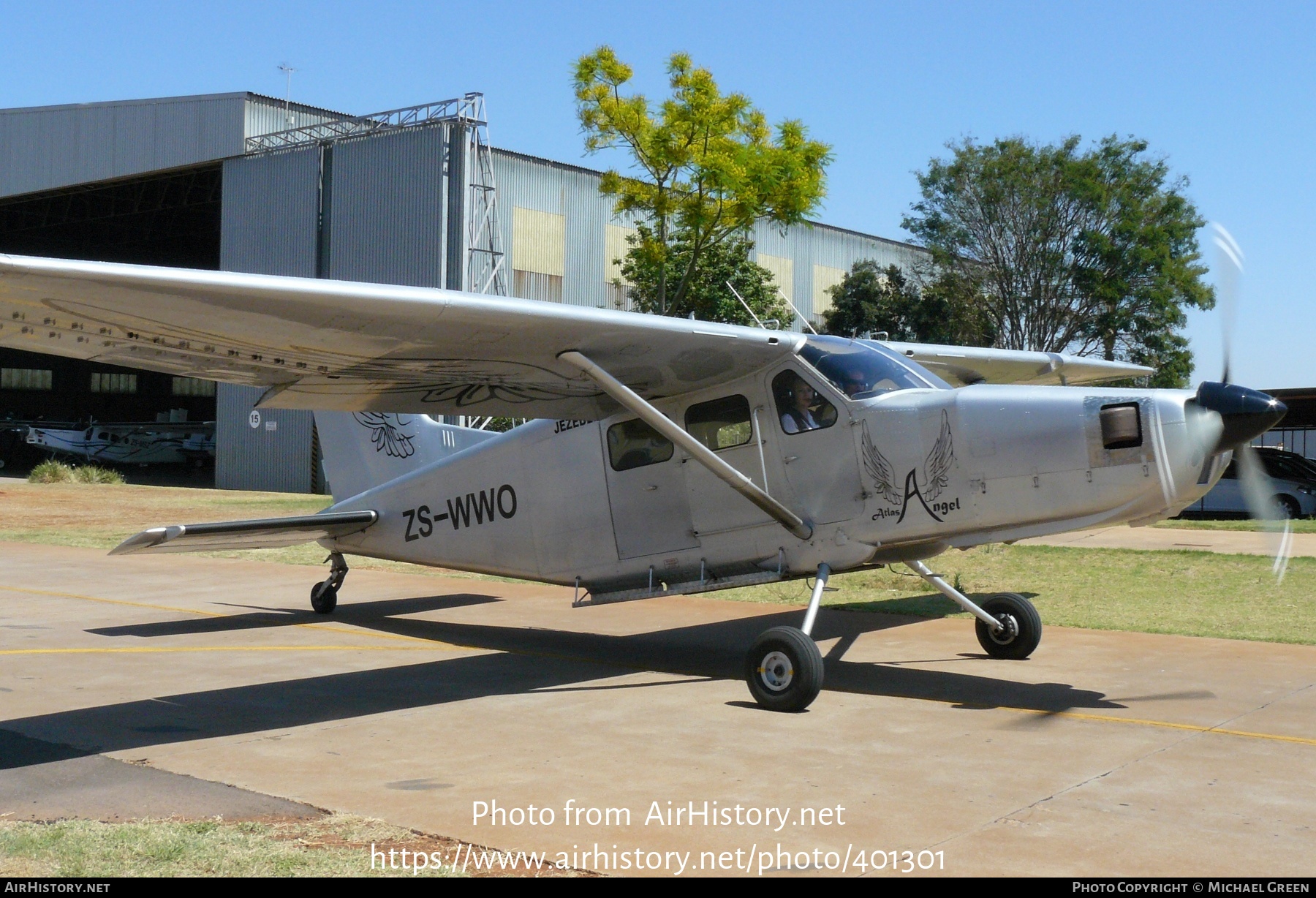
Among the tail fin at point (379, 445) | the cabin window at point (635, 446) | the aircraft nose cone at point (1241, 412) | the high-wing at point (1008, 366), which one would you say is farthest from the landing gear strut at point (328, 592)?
the aircraft nose cone at point (1241, 412)

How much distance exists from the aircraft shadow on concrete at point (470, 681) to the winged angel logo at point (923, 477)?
1.41 meters

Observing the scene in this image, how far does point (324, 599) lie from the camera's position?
13.2 m

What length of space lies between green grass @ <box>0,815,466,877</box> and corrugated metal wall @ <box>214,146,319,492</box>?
33055mm

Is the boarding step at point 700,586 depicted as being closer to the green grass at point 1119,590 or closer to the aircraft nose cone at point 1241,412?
the aircraft nose cone at point 1241,412

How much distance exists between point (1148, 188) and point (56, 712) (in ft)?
119

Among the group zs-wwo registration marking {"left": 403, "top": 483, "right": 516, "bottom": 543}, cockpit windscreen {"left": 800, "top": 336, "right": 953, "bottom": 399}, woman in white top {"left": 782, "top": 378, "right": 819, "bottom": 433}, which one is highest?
cockpit windscreen {"left": 800, "top": 336, "right": 953, "bottom": 399}

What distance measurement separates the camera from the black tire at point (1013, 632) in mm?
9914

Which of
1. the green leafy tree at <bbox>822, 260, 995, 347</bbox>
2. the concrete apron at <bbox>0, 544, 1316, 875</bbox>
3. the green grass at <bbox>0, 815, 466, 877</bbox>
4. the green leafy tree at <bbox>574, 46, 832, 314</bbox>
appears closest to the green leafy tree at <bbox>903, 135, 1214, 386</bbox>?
the green leafy tree at <bbox>822, 260, 995, 347</bbox>

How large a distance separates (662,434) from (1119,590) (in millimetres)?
7599

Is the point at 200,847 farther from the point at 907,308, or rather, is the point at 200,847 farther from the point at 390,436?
the point at 907,308

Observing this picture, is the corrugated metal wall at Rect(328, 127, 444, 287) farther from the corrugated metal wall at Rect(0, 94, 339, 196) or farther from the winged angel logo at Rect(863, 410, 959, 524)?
the winged angel logo at Rect(863, 410, 959, 524)

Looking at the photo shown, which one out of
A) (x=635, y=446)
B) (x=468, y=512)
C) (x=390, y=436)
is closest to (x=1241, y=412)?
(x=635, y=446)

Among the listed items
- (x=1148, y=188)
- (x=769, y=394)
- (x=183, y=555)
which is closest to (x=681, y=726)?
(x=769, y=394)

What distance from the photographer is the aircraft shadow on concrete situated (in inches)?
305
